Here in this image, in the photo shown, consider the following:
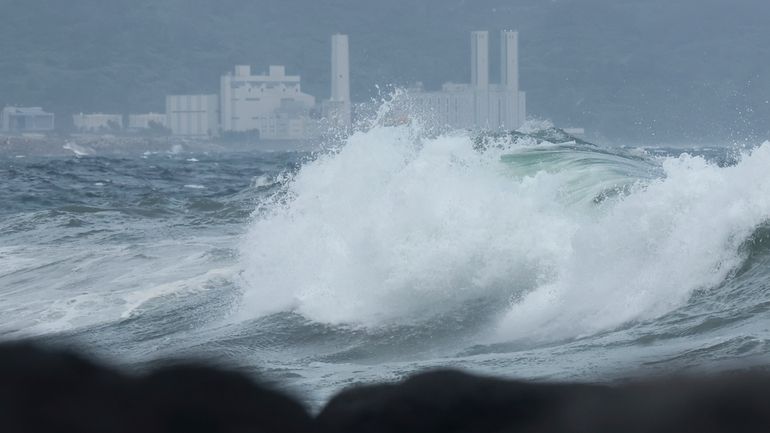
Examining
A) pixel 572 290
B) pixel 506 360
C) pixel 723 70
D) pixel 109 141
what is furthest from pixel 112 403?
pixel 723 70

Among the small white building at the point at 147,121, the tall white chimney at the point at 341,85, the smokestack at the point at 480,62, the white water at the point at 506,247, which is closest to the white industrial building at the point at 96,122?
the small white building at the point at 147,121

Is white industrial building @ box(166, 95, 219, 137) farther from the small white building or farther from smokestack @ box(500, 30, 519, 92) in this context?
smokestack @ box(500, 30, 519, 92)

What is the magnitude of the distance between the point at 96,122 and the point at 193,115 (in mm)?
9407

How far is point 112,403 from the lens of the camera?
50.3 inches

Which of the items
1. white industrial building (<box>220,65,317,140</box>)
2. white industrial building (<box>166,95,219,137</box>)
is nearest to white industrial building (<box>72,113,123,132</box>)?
white industrial building (<box>166,95,219,137</box>)

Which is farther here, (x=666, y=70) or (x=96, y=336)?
(x=666, y=70)

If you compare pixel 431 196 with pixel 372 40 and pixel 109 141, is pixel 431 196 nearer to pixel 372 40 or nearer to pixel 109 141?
pixel 109 141

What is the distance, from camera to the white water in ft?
27.0

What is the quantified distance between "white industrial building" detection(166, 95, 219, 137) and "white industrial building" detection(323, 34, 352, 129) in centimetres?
1098

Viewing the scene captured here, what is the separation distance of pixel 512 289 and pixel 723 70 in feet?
355

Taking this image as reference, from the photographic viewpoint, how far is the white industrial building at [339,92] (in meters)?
101

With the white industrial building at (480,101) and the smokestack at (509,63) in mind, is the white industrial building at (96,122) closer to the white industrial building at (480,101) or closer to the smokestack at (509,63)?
the white industrial building at (480,101)

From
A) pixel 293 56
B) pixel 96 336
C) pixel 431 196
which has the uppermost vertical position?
pixel 293 56

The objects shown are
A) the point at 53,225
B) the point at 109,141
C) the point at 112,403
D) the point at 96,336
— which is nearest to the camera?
the point at 112,403
